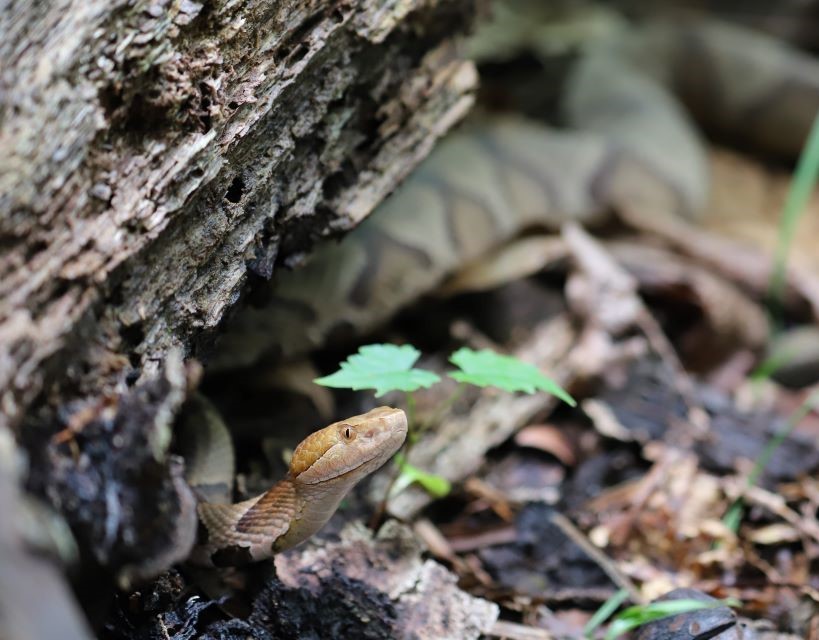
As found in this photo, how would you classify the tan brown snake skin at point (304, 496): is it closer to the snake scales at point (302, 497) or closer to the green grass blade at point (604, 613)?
the snake scales at point (302, 497)

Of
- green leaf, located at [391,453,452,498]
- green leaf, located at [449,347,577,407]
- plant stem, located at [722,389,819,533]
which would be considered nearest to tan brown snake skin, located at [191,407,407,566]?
green leaf, located at [449,347,577,407]

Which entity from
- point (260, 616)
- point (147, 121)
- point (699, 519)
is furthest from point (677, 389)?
point (147, 121)

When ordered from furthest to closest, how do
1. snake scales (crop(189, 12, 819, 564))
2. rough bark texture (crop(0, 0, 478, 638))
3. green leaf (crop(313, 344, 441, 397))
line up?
snake scales (crop(189, 12, 819, 564)) → green leaf (crop(313, 344, 441, 397)) → rough bark texture (crop(0, 0, 478, 638))

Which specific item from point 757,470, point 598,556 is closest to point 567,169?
point 757,470

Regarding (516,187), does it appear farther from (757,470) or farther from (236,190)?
(236,190)

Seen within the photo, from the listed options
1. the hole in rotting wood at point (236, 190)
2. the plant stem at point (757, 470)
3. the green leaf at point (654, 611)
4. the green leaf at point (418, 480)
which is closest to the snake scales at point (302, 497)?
the green leaf at point (418, 480)

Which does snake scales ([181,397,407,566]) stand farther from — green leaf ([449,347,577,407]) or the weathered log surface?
the weathered log surface
